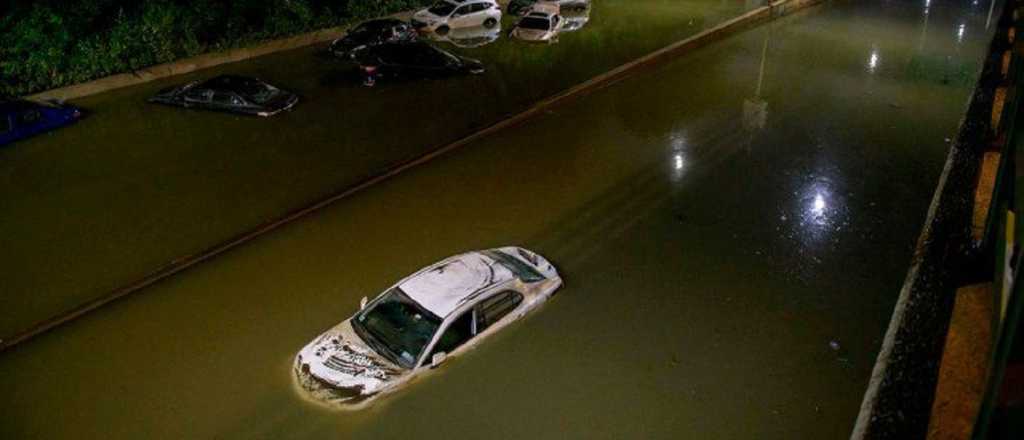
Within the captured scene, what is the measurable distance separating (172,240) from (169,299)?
1777mm

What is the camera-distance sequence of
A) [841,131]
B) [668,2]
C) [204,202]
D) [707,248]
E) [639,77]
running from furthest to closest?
[668,2], [639,77], [841,131], [204,202], [707,248]

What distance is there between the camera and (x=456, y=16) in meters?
23.5

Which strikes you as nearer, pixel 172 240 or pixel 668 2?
pixel 172 240

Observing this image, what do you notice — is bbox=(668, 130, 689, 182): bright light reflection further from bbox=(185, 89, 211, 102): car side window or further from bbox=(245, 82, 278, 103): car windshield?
bbox=(185, 89, 211, 102): car side window

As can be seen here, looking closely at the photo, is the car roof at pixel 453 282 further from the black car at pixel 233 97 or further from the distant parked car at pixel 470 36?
the distant parked car at pixel 470 36

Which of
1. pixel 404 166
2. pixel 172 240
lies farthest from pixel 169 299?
pixel 404 166

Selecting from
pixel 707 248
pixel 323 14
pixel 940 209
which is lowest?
pixel 707 248

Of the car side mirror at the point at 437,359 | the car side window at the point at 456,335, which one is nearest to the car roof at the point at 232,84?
the car side window at the point at 456,335

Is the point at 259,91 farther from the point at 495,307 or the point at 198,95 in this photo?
the point at 495,307

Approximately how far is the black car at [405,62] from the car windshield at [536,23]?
16.6 feet

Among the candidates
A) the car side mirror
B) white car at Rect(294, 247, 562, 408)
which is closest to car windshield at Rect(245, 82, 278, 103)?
white car at Rect(294, 247, 562, 408)

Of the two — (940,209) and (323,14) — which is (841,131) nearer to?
(940,209)

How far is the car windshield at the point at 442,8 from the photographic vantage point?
23.8 metres

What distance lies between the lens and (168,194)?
12734 mm
